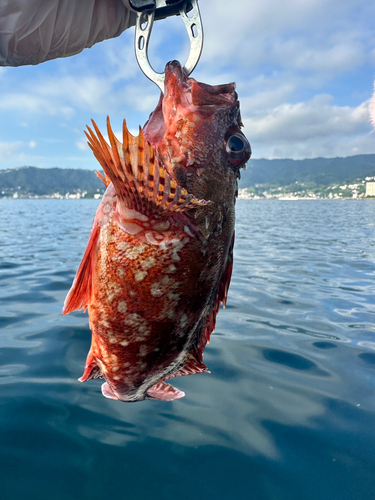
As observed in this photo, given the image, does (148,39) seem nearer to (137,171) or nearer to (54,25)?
(137,171)

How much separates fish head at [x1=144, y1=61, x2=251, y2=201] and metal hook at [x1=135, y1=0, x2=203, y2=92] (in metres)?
0.09

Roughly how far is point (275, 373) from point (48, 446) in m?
3.24

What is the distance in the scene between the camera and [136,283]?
7.37 feet

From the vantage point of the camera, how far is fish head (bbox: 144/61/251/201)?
2330mm

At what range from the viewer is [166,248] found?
7.31 feet

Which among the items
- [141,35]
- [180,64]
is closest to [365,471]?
[180,64]

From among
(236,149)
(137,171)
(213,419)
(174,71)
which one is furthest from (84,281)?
(213,419)

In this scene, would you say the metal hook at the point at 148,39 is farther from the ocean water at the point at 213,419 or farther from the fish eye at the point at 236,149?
the ocean water at the point at 213,419

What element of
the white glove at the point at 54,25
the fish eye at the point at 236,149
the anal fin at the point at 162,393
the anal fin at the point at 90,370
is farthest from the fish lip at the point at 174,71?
the anal fin at the point at 162,393

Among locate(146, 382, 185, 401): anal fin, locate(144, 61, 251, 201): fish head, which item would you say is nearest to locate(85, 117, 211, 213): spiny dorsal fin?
locate(144, 61, 251, 201): fish head

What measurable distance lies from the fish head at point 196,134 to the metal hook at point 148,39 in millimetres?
88

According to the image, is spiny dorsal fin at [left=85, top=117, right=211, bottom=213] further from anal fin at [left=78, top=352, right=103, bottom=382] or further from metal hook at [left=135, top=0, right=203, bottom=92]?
anal fin at [left=78, top=352, right=103, bottom=382]

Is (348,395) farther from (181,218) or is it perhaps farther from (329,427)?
(181,218)

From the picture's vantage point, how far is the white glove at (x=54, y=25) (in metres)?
2.98
